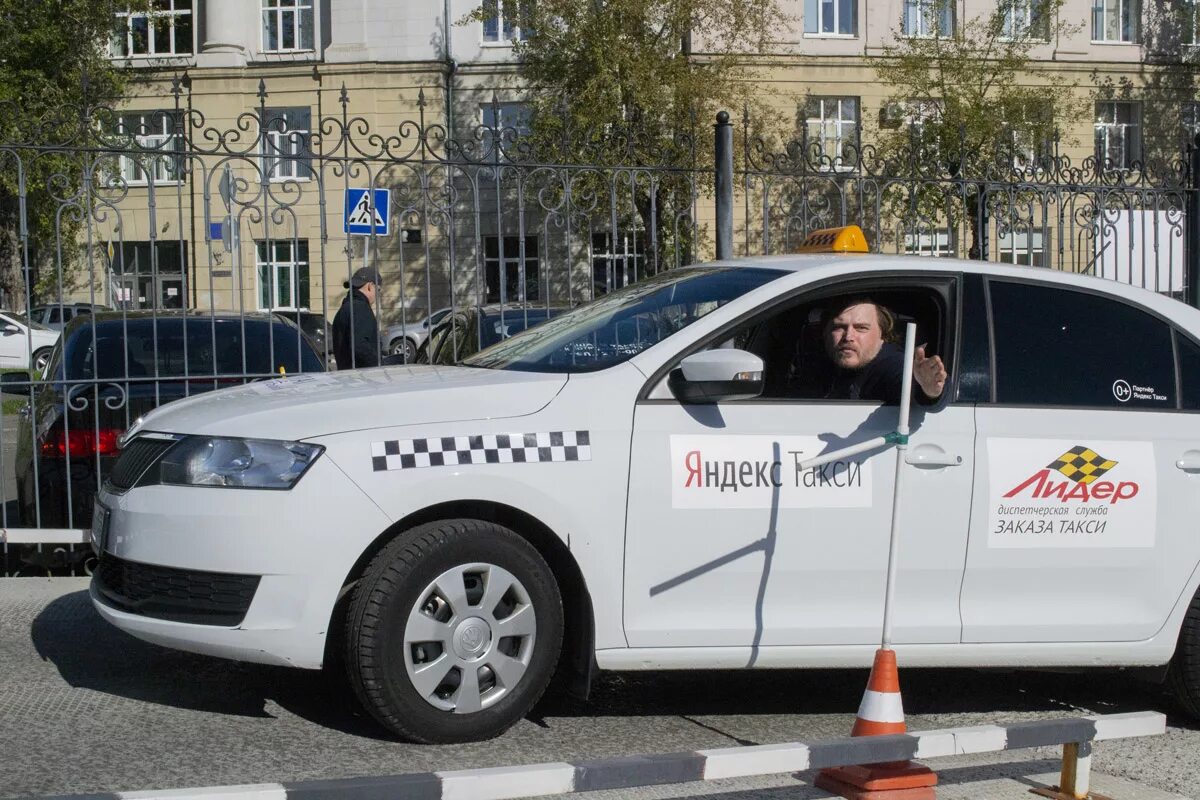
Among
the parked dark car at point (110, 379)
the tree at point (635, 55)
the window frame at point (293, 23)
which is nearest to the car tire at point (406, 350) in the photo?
the parked dark car at point (110, 379)

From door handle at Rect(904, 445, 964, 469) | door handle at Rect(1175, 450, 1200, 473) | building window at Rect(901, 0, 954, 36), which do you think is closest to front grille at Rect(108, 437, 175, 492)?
door handle at Rect(904, 445, 964, 469)

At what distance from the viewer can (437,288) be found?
2927 centimetres

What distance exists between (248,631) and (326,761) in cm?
49

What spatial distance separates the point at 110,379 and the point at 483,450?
12.9ft

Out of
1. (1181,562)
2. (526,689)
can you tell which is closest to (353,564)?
(526,689)

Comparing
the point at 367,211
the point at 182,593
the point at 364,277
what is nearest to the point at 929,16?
the point at 364,277

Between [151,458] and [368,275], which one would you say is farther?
[368,275]

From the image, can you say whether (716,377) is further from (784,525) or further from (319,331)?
(319,331)

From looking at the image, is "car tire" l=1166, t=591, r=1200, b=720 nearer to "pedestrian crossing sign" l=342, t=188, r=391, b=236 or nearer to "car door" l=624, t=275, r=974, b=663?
"car door" l=624, t=275, r=974, b=663

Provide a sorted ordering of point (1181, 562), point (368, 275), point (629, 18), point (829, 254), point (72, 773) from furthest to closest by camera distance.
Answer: point (629, 18) → point (368, 275) → point (829, 254) → point (1181, 562) → point (72, 773)

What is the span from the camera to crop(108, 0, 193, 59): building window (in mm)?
30781

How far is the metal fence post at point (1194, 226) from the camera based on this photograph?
404 inches

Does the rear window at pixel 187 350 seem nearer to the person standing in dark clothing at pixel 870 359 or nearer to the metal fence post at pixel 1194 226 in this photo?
the person standing in dark clothing at pixel 870 359

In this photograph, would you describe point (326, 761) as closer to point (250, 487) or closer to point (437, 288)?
point (250, 487)
